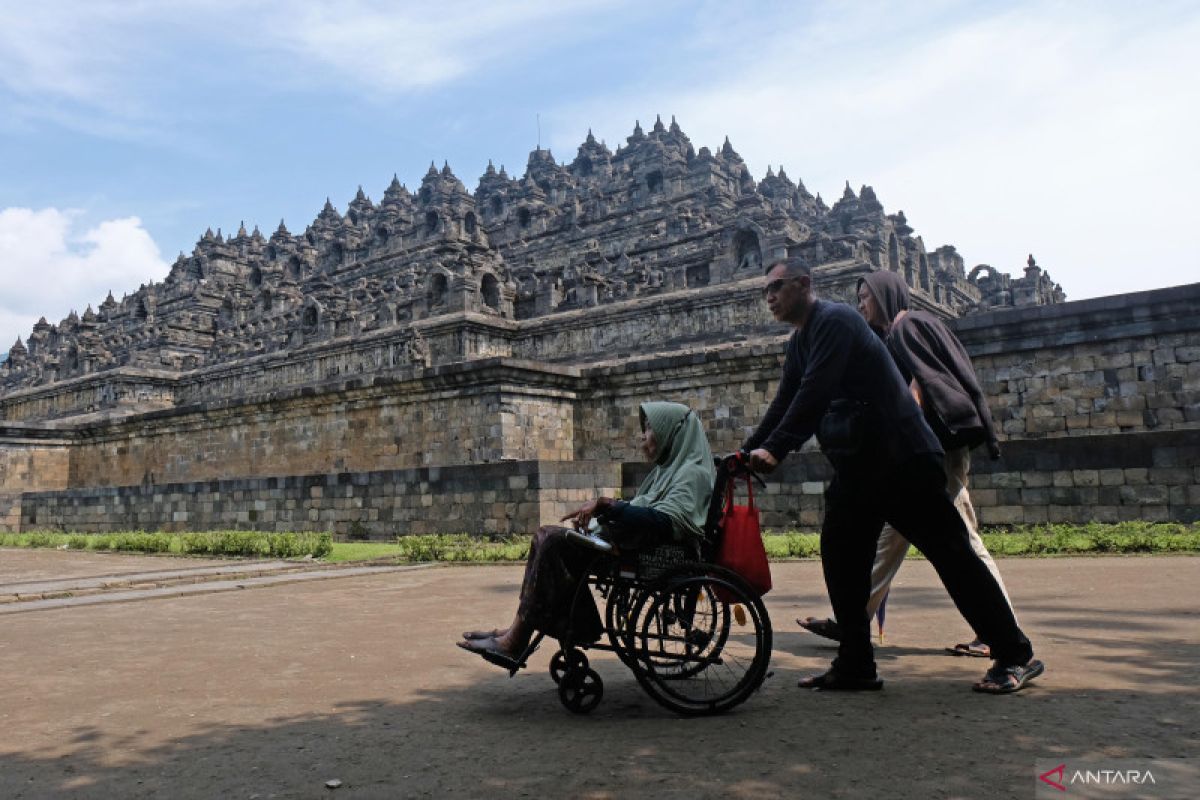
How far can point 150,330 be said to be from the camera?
4334 centimetres

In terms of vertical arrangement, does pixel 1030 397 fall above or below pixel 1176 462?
above

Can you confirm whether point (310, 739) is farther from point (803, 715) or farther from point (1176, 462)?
point (1176, 462)

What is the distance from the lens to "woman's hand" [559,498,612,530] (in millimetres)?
3385

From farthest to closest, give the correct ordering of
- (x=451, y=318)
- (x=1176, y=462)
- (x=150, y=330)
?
(x=150, y=330) < (x=451, y=318) < (x=1176, y=462)

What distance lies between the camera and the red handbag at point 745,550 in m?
3.34

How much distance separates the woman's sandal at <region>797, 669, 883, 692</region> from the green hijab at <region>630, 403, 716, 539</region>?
810 mm

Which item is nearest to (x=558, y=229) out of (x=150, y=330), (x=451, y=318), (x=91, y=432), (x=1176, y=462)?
(x=451, y=318)

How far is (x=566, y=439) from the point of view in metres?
15.9

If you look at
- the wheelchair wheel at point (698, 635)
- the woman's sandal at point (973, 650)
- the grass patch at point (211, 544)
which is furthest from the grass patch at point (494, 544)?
the wheelchair wheel at point (698, 635)

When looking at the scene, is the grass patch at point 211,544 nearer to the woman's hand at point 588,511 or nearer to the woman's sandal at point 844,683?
the woman's hand at point 588,511

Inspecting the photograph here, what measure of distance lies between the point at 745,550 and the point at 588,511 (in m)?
0.65

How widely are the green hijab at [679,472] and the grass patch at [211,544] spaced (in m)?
8.79

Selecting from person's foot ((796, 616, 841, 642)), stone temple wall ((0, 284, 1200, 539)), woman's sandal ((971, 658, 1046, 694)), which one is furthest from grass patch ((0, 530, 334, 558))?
A: woman's sandal ((971, 658, 1046, 694))

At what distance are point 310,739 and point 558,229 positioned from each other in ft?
132
